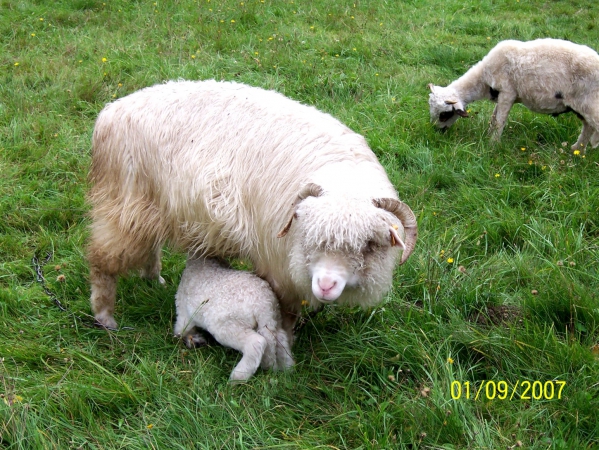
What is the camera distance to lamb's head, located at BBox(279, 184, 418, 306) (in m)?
2.58

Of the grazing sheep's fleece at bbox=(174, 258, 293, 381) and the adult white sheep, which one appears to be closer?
the adult white sheep

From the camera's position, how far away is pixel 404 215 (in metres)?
2.80

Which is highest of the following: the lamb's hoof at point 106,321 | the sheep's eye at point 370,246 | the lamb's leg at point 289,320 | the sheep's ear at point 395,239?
the sheep's ear at point 395,239

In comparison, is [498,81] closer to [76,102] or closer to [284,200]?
[284,200]

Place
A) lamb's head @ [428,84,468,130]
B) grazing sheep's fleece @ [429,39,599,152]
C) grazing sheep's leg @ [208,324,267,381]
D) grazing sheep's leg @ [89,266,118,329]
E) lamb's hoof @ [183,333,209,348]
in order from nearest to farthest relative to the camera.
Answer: grazing sheep's leg @ [208,324,267,381], lamb's hoof @ [183,333,209,348], grazing sheep's leg @ [89,266,118,329], grazing sheep's fleece @ [429,39,599,152], lamb's head @ [428,84,468,130]

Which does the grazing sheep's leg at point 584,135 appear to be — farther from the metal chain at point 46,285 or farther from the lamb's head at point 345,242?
the metal chain at point 46,285

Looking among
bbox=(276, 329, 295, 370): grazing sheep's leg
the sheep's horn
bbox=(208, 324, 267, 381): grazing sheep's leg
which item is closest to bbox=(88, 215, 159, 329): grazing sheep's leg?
bbox=(208, 324, 267, 381): grazing sheep's leg

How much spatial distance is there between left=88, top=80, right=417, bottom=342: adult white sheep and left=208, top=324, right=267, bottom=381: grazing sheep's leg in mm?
343

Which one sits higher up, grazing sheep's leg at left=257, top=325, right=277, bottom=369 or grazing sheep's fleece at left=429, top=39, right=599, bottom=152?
grazing sheep's fleece at left=429, top=39, right=599, bottom=152

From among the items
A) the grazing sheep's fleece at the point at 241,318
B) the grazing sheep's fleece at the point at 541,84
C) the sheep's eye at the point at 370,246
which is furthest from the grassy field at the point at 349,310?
the sheep's eye at the point at 370,246

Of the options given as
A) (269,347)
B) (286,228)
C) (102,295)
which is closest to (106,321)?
(102,295)

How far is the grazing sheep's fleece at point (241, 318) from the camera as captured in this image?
2990 millimetres

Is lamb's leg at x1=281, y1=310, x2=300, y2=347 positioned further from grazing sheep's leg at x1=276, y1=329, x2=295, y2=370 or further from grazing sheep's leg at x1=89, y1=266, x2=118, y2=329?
grazing sheep's leg at x1=89, y1=266, x2=118, y2=329

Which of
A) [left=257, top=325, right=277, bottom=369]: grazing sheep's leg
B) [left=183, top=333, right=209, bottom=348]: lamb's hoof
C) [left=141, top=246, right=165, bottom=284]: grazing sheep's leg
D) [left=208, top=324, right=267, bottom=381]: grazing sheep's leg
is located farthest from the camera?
[left=141, top=246, right=165, bottom=284]: grazing sheep's leg
